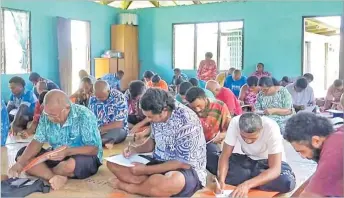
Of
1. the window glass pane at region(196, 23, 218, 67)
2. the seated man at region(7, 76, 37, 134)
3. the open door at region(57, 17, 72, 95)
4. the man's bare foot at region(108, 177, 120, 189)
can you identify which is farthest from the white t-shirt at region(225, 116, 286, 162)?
the window glass pane at region(196, 23, 218, 67)

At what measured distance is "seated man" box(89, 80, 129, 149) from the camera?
4227 millimetres

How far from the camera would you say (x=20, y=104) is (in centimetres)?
527

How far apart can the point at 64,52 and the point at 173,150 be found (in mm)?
6423

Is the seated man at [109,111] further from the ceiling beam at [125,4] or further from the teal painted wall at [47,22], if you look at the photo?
the ceiling beam at [125,4]

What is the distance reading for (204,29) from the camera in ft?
31.9

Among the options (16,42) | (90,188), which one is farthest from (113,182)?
(16,42)

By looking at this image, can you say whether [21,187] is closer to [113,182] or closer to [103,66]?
[113,182]

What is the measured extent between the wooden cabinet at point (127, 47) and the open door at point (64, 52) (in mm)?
1623

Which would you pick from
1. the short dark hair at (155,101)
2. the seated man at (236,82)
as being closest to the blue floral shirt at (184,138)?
the short dark hair at (155,101)

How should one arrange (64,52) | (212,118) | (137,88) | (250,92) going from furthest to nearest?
1. (64,52)
2. (250,92)
3. (137,88)
4. (212,118)

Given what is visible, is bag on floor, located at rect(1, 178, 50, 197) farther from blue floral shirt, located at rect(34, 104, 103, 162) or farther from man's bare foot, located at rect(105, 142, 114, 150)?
man's bare foot, located at rect(105, 142, 114, 150)

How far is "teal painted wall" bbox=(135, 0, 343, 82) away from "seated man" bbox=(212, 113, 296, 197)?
6041 mm

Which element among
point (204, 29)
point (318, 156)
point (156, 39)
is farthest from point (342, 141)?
point (156, 39)

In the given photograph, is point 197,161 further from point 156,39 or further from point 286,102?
point 156,39
